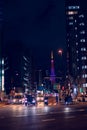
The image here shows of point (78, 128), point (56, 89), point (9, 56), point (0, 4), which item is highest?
point (0, 4)

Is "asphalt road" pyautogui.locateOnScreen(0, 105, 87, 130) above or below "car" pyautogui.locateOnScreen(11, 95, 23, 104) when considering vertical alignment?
below

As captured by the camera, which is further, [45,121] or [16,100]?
[16,100]

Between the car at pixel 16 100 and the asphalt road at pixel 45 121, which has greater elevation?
the car at pixel 16 100

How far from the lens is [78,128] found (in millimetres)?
18500

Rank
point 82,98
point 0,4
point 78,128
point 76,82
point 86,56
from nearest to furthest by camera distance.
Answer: point 78,128 → point 82,98 → point 76,82 → point 0,4 → point 86,56

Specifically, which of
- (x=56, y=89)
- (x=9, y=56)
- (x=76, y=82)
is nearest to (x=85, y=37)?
(x=9, y=56)

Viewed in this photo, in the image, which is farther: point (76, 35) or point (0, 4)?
point (76, 35)

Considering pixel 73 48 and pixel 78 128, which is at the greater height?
pixel 73 48

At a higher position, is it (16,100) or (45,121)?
(16,100)

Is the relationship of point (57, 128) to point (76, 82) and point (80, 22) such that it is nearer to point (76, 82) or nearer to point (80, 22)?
point (76, 82)

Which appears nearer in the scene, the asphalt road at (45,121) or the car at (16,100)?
the asphalt road at (45,121)

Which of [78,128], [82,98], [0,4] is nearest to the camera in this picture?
[78,128]

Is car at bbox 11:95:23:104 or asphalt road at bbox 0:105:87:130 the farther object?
car at bbox 11:95:23:104

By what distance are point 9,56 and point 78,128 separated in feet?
589
